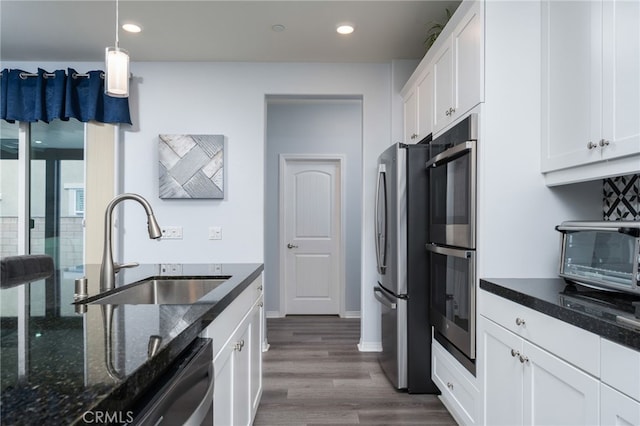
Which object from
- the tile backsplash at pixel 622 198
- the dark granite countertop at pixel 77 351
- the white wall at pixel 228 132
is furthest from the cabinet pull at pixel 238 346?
the white wall at pixel 228 132

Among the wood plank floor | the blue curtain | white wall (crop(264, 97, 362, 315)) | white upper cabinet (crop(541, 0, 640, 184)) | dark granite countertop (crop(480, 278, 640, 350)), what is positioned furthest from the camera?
white wall (crop(264, 97, 362, 315))

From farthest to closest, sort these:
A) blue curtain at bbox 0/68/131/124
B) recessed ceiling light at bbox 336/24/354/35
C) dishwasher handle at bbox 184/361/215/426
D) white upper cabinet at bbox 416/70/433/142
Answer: blue curtain at bbox 0/68/131/124
recessed ceiling light at bbox 336/24/354/35
white upper cabinet at bbox 416/70/433/142
dishwasher handle at bbox 184/361/215/426

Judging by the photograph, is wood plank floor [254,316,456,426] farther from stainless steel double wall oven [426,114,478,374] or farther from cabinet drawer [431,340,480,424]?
stainless steel double wall oven [426,114,478,374]

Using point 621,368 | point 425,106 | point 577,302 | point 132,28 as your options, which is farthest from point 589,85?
point 132,28

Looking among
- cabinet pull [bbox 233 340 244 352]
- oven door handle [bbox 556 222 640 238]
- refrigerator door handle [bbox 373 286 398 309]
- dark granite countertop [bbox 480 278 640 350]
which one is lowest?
refrigerator door handle [bbox 373 286 398 309]

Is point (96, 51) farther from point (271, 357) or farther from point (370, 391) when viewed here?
point (370, 391)

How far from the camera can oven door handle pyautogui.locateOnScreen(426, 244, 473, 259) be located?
191 cm

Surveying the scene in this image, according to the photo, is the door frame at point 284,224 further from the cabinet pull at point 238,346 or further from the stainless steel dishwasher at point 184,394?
the stainless steel dishwasher at point 184,394

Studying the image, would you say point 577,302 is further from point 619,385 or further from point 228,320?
point 228,320

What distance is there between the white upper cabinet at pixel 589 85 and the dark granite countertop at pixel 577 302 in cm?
47

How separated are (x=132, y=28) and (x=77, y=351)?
Answer: 9.68 ft

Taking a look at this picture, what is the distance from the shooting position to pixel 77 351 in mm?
702

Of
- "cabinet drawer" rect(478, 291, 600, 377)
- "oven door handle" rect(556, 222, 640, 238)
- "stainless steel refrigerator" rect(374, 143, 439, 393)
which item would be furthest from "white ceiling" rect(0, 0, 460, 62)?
"cabinet drawer" rect(478, 291, 600, 377)

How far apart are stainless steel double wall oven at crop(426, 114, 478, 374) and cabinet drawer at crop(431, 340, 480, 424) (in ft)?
0.27
